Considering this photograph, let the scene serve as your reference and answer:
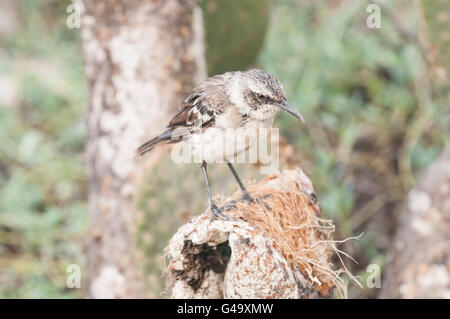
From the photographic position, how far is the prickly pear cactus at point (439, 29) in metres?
3.13

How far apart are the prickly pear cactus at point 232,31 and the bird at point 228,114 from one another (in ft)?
4.52

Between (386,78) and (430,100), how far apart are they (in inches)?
29.5

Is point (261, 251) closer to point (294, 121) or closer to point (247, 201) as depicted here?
point (247, 201)

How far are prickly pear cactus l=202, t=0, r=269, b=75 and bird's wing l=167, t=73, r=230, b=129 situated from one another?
1381 mm

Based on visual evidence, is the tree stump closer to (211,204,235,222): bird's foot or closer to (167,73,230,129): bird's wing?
(211,204,235,222): bird's foot

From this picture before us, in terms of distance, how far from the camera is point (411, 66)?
15.2 feet

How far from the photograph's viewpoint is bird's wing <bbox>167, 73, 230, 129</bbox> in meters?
2.10

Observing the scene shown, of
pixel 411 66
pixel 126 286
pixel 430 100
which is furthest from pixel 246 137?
pixel 411 66

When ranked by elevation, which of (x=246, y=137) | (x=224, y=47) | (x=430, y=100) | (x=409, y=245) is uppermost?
(x=224, y=47)

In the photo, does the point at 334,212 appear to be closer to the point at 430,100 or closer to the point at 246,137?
the point at 430,100

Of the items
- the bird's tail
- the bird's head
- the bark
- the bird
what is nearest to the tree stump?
the bird

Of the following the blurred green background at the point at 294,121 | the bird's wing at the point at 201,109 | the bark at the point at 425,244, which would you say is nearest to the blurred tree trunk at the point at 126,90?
Answer: the blurred green background at the point at 294,121

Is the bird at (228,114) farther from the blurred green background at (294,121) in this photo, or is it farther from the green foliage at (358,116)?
the green foliage at (358,116)

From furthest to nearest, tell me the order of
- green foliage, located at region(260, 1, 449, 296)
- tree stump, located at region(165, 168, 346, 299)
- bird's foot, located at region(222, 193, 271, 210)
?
green foliage, located at region(260, 1, 449, 296) → bird's foot, located at region(222, 193, 271, 210) → tree stump, located at region(165, 168, 346, 299)
